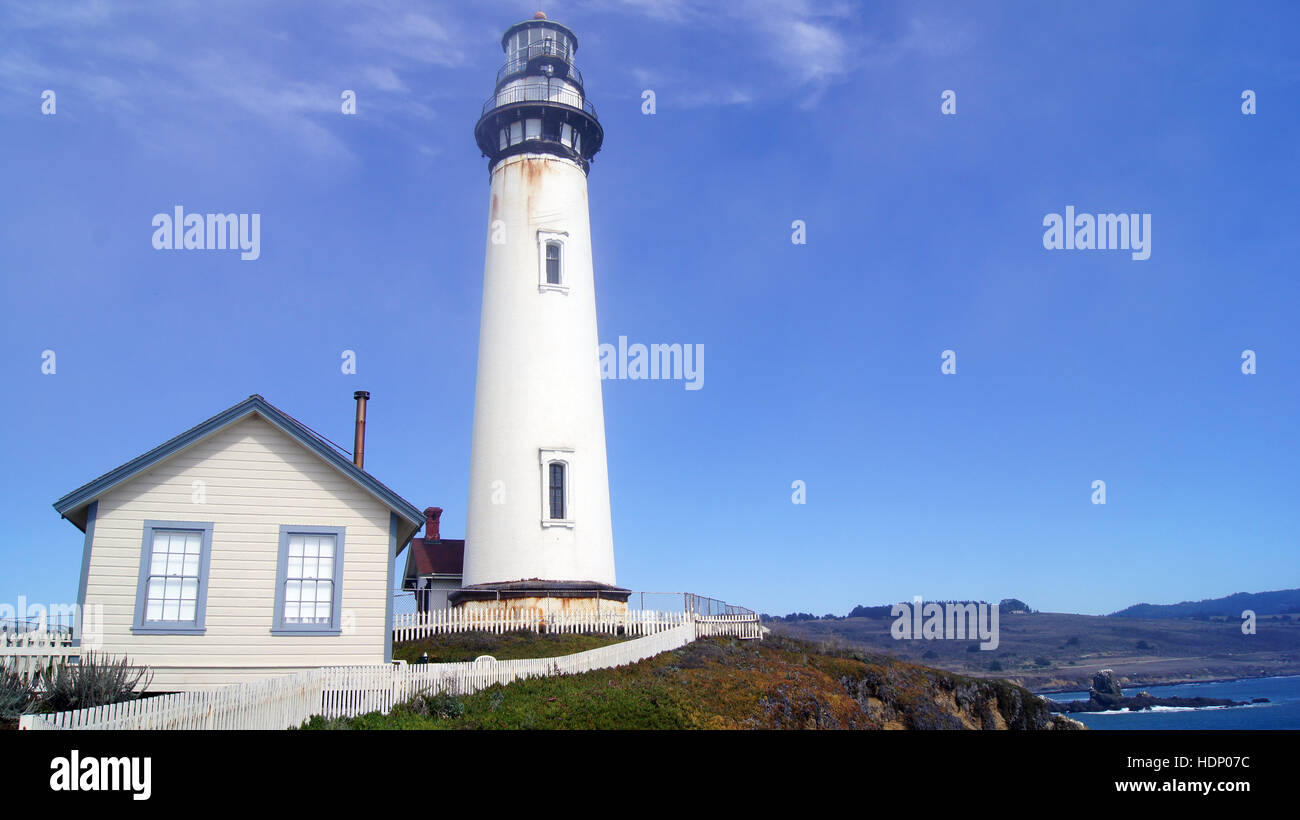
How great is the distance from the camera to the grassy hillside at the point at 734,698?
627 inches

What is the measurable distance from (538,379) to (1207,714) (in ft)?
314

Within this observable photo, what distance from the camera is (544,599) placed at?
96.4 ft

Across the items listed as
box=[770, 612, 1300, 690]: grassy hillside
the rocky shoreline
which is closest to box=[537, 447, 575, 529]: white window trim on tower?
the rocky shoreline

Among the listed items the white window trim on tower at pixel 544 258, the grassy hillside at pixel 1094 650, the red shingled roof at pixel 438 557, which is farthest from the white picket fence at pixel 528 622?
the grassy hillside at pixel 1094 650

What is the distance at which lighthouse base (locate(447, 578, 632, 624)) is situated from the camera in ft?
96.0

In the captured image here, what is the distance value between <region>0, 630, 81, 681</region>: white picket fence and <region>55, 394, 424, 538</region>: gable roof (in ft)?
6.55

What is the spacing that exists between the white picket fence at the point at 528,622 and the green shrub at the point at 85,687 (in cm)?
1312

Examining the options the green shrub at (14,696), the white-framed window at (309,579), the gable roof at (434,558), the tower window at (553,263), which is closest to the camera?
the green shrub at (14,696)

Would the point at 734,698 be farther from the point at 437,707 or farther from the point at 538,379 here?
the point at 538,379

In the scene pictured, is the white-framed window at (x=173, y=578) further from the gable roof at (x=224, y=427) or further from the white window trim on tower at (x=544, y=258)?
the white window trim on tower at (x=544, y=258)

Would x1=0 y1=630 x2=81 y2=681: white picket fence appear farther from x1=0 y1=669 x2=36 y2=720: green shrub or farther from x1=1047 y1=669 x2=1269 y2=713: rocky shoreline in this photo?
x1=1047 y1=669 x2=1269 y2=713: rocky shoreline

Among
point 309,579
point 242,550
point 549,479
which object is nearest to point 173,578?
point 242,550
